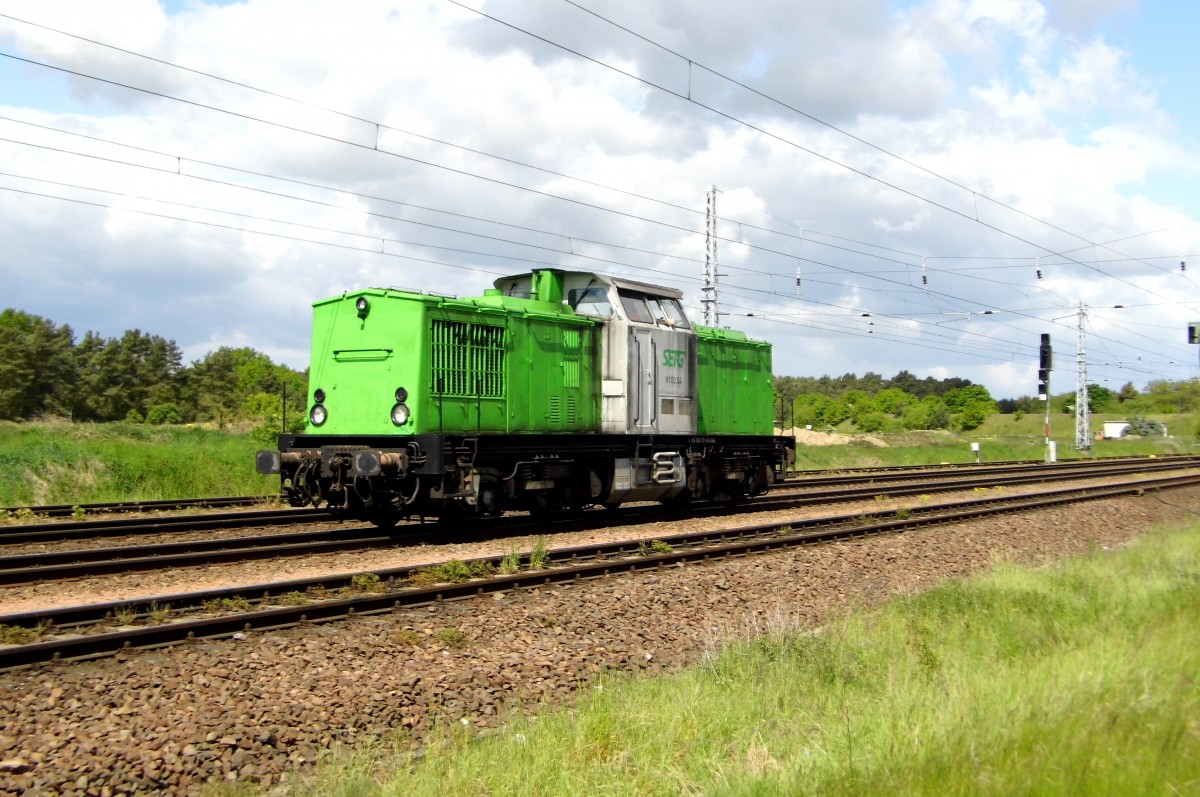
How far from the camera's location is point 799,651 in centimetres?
780

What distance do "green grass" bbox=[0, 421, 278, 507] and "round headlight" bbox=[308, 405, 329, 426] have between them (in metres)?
7.22

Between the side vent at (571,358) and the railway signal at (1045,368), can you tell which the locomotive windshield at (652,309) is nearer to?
the side vent at (571,358)

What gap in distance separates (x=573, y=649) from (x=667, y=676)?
2.81 feet

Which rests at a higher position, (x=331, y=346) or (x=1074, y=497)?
(x=331, y=346)

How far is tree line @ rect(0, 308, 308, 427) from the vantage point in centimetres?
4400

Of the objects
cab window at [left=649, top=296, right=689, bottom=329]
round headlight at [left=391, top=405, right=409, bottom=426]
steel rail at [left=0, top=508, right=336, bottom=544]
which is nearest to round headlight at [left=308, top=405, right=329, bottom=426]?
round headlight at [left=391, top=405, right=409, bottom=426]

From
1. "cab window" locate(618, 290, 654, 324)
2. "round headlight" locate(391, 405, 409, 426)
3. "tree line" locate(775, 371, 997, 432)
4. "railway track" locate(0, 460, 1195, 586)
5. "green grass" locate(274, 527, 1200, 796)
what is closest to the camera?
"green grass" locate(274, 527, 1200, 796)

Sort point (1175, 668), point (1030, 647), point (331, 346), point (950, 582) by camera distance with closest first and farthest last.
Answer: point (1175, 668)
point (1030, 647)
point (950, 582)
point (331, 346)

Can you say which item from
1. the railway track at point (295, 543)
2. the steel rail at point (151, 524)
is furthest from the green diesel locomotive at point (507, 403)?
the steel rail at point (151, 524)

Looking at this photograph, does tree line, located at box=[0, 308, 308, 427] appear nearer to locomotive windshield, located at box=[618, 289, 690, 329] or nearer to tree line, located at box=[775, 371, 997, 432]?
locomotive windshield, located at box=[618, 289, 690, 329]

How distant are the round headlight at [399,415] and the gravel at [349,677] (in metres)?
4.02

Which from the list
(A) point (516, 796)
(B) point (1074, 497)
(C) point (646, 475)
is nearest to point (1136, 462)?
(B) point (1074, 497)

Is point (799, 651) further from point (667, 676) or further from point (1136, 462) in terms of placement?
point (1136, 462)

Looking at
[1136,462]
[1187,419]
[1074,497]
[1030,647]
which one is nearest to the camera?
[1030,647]
